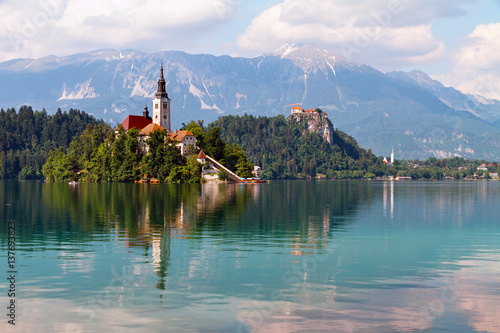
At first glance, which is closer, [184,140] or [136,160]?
[136,160]

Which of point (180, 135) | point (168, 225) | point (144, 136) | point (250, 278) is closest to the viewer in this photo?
point (250, 278)

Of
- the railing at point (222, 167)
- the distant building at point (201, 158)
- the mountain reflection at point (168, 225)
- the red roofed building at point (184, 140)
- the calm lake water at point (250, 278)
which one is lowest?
the calm lake water at point (250, 278)

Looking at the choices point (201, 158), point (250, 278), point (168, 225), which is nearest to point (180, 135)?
point (201, 158)

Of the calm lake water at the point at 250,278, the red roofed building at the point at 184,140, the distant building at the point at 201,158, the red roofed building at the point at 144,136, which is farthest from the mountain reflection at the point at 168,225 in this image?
the red roofed building at the point at 144,136

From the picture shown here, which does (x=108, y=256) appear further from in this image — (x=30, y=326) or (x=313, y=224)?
(x=313, y=224)

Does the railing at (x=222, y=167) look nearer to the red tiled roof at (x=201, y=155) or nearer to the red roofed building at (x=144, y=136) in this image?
the red tiled roof at (x=201, y=155)

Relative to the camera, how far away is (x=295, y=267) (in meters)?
26.9

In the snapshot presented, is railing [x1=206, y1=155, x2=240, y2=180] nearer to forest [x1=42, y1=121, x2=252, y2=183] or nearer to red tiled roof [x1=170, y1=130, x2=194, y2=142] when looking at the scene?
forest [x1=42, y1=121, x2=252, y2=183]

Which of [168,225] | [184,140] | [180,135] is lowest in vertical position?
[168,225]

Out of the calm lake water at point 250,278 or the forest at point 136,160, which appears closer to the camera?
the calm lake water at point 250,278

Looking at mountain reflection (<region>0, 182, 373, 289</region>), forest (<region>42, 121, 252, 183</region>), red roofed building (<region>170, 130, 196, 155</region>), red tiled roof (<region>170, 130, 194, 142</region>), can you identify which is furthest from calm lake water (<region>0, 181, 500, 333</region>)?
red tiled roof (<region>170, 130, 194, 142</region>)

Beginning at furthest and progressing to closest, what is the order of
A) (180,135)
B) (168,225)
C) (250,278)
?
(180,135) → (168,225) → (250,278)

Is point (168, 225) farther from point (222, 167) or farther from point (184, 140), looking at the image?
point (184, 140)

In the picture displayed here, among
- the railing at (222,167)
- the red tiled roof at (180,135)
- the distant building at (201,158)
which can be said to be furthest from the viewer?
the red tiled roof at (180,135)
